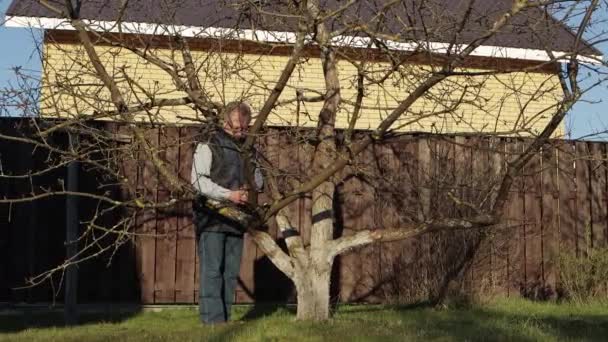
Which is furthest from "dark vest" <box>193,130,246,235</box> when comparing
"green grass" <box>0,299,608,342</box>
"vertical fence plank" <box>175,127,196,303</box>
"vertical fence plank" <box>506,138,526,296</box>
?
"vertical fence plank" <box>506,138,526,296</box>

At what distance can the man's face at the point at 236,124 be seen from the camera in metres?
5.66

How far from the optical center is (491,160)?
8.66m

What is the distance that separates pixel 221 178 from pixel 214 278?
74cm

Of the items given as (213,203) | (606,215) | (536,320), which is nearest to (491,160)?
(606,215)

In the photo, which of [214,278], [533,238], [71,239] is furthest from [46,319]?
[533,238]

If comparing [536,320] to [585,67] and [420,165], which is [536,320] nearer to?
[585,67]

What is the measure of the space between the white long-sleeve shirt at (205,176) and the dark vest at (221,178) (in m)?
0.05

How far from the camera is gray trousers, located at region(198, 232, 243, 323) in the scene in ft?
20.5

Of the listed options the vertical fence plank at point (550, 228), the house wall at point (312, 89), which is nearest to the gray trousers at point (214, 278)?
the house wall at point (312, 89)

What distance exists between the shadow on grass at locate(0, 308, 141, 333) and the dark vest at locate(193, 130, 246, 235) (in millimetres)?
1819

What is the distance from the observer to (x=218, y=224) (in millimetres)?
6262

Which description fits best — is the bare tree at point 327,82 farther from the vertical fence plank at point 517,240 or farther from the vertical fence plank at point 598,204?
the vertical fence plank at point 598,204

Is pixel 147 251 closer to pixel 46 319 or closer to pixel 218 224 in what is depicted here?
pixel 46 319

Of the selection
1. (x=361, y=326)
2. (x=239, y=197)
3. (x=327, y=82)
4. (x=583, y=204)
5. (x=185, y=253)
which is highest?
(x=327, y=82)
